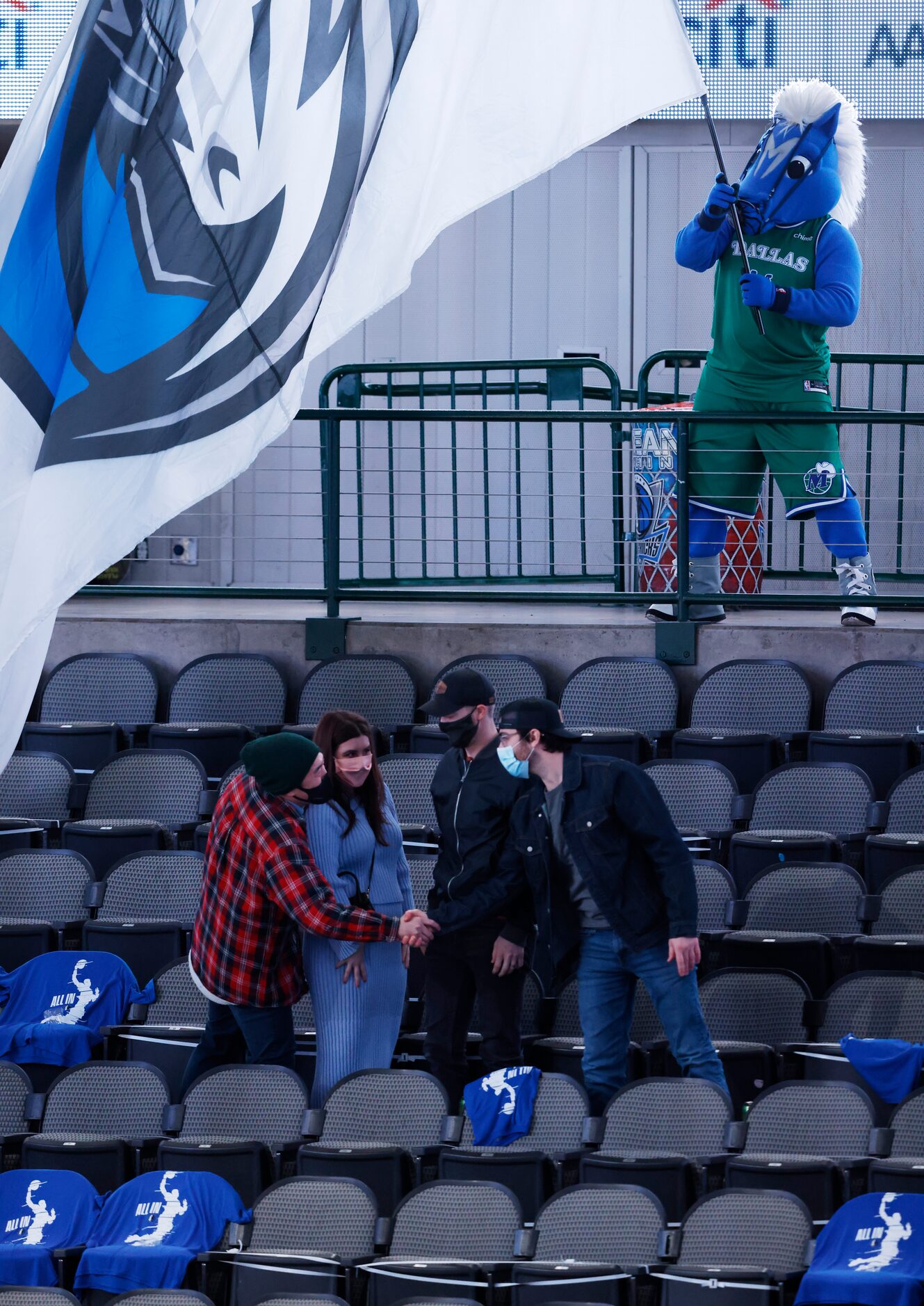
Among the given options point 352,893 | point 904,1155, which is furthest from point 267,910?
point 904,1155

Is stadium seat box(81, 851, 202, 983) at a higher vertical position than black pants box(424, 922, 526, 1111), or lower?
higher

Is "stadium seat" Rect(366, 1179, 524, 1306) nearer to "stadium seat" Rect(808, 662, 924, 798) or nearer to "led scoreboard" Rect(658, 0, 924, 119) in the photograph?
"stadium seat" Rect(808, 662, 924, 798)

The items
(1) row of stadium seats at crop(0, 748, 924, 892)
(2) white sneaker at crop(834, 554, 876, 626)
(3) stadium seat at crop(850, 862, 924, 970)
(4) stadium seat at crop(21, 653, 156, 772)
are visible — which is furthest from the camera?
(4) stadium seat at crop(21, 653, 156, 772)

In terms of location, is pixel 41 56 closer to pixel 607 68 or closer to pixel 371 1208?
pixel 607 68

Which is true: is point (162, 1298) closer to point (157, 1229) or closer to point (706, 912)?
point (157, 1229)

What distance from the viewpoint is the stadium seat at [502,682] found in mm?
8406

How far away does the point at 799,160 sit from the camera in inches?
328

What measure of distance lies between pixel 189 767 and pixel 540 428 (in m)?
4.96

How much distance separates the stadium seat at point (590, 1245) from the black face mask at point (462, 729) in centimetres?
152

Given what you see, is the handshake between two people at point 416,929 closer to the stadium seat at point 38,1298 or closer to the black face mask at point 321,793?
the black face mask at point 321,793

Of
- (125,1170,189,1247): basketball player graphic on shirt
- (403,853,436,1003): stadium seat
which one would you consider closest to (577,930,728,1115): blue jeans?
(403,853,436,1003): stadium seat

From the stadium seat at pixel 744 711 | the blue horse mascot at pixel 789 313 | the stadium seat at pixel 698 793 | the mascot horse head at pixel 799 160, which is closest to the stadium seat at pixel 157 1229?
the stadium seat at pixel 698 793

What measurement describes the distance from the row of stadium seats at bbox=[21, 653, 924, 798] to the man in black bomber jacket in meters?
1.75

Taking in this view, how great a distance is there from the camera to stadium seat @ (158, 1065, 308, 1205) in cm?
593
